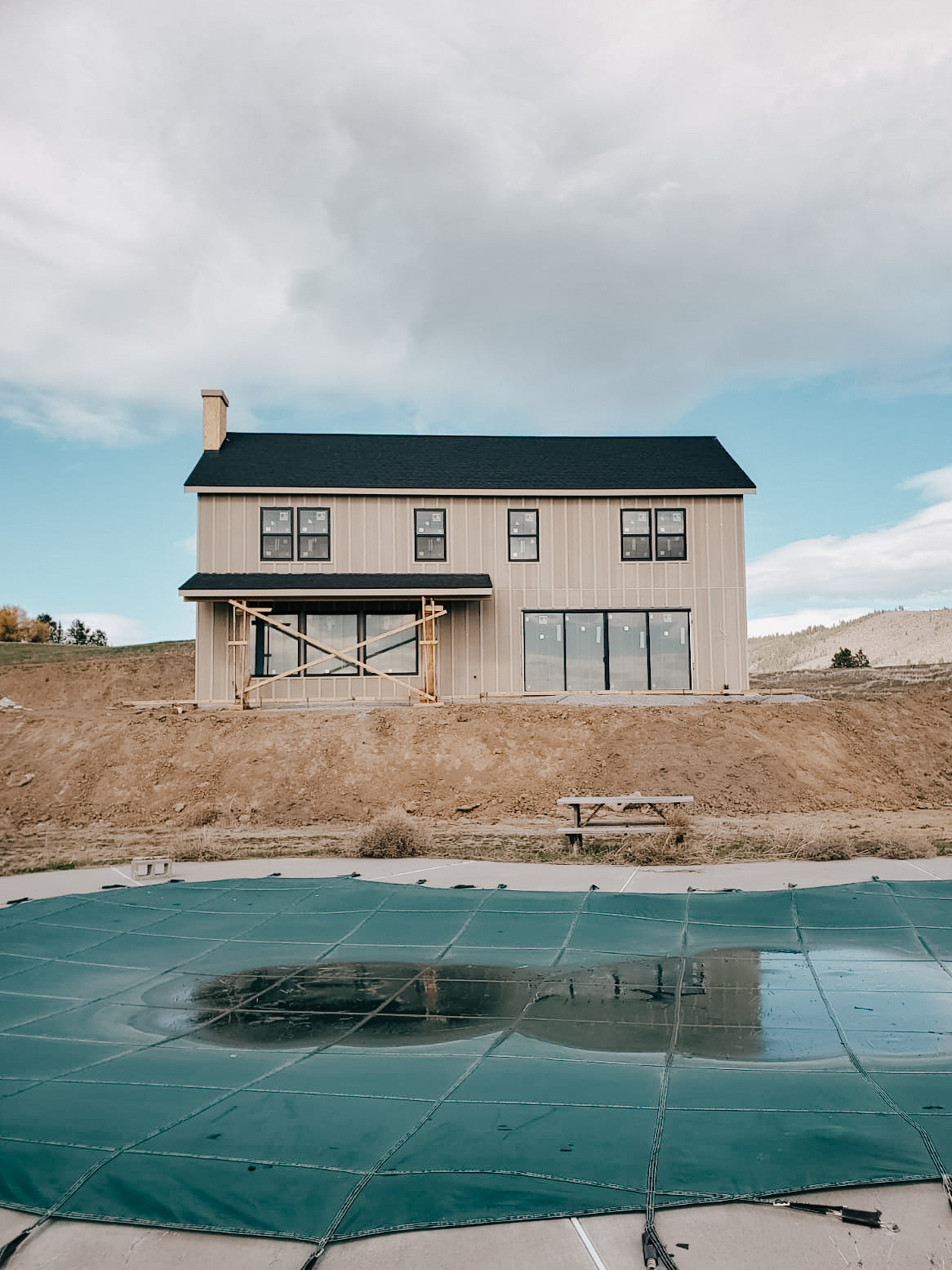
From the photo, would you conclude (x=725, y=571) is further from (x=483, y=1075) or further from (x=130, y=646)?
(x=130, y=646)

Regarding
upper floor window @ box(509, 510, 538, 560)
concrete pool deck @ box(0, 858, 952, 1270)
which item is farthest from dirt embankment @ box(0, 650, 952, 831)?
concrete pool deck @ box(0, 858, 952, 1270)

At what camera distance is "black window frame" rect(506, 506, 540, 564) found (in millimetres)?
25359

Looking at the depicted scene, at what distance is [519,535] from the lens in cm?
2544

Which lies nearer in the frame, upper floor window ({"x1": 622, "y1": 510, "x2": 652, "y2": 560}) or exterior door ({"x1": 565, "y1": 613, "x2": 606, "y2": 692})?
exterior door ({"x1": 565, "y1": 613, "x2": 606, "y2": 692})

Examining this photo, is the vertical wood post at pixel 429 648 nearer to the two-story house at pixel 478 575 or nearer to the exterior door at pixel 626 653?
the two-story house at pixel 478 575

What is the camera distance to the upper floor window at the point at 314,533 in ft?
82.1

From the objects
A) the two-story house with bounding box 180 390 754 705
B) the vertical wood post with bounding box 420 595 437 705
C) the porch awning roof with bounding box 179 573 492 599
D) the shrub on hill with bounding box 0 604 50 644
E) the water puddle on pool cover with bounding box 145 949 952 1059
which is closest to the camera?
the water puddle on pool cover with bounding box 145 949 952 1059

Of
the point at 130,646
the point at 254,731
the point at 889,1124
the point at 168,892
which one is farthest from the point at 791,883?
the point at 130,646

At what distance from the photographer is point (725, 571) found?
25594mm

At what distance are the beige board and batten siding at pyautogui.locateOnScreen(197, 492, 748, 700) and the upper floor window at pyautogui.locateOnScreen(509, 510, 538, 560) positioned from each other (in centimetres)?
16

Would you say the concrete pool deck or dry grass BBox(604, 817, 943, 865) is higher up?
dry grass BBox(604, 817, 943, 865)

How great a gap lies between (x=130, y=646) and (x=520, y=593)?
93.5 feet

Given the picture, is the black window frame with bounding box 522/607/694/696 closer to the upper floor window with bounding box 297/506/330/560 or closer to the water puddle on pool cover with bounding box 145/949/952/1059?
the upper floor window with bounding box 297/506/330/560

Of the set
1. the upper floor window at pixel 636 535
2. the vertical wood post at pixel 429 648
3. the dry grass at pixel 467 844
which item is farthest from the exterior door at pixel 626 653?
the dry grass at pixel 467 844
